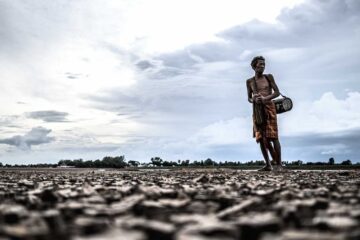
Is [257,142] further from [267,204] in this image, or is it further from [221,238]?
[221,238]

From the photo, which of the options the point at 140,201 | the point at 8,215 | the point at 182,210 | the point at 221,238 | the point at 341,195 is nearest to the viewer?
the point at 221,238

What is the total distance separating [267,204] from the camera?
242cm

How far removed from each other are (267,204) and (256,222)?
816 mm

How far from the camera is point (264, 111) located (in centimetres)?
873

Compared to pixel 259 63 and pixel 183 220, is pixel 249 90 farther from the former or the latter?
pixel 183 220

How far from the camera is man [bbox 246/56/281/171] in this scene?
28.5ft

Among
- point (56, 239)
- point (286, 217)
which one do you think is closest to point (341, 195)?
point (286, 217)

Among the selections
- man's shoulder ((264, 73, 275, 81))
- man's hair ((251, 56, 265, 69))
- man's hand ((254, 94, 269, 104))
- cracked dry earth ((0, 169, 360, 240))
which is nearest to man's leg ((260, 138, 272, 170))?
man's hand ((254, 94, 269, 104))

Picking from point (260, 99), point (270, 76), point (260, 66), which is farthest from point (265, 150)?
point (260, 66)

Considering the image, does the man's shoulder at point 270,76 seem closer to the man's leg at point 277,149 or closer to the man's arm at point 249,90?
the man's arm at point 249,90

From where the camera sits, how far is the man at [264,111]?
868cm

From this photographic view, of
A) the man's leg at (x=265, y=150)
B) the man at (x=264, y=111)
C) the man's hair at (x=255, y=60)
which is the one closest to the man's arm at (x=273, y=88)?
the man at (x=264, y=111)

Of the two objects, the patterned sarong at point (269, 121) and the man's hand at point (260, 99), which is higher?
the man's hand at point (260, 99)

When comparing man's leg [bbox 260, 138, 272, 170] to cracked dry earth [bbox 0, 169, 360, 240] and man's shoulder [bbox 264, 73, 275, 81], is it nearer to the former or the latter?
man's shoulder [bbox 264, 73, 275, 81]
